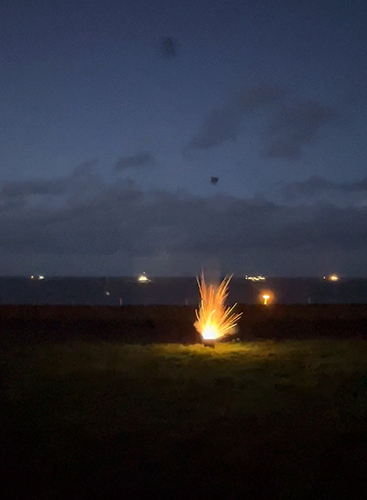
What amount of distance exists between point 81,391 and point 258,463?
4462mm

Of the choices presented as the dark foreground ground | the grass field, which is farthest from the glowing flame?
the grass field

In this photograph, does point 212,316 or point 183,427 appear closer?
point 183,427

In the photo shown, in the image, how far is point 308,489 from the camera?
5.89 m

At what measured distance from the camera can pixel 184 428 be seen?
26.1 feet

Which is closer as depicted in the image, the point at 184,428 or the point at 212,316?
the point at 184,428

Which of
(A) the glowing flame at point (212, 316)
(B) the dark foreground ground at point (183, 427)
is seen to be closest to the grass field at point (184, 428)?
(B) the dark foreground ground at point (183, 427)

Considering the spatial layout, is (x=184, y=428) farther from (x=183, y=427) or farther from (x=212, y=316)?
(x=212, y=316)

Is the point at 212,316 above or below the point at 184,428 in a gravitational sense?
above

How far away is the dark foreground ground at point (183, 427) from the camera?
6016mm

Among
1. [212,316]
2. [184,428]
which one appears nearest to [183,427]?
[184,428]

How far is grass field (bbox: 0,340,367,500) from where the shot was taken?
6016mm

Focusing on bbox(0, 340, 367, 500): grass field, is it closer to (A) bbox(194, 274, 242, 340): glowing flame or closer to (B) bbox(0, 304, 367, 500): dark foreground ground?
(B) bbox(0, 304, 367, 500): dark foreground ground

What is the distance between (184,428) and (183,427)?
52mm

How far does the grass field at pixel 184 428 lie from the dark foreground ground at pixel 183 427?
0.06 ft
